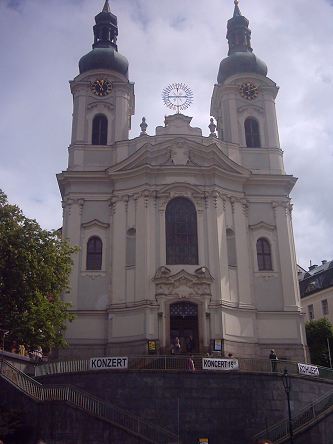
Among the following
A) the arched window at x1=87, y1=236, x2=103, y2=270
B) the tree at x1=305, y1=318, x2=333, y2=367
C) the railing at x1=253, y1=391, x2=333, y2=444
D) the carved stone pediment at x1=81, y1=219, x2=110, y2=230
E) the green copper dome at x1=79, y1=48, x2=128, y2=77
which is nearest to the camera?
the railing at x1=253, y1=391, x2=333, y2=444

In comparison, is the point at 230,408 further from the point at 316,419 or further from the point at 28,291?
the point at 28,291

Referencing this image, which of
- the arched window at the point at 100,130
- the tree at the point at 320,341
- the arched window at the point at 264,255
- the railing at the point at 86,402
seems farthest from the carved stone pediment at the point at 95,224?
the tree at the point at 320,341

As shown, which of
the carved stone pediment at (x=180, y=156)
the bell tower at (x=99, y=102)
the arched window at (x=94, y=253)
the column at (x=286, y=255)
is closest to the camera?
the column at (x=286, y=255)

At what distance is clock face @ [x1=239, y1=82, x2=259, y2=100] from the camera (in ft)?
140

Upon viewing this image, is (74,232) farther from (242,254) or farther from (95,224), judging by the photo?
(242,254)

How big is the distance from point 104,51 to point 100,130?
614 centimetres

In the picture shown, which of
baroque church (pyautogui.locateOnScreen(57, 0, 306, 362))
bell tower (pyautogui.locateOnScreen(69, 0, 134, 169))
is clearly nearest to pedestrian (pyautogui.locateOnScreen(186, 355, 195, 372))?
baroque church (pyautogui.locateOnScreen(57, 0, 306, 362))

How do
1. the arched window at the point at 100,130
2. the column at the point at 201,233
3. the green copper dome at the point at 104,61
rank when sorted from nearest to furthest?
the column at the point at 201,233 < the arched window at the point at 100,130 < the green copper dome at the point at 104,61

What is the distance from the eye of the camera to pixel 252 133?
42.3m

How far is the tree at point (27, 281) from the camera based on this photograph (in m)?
25.6

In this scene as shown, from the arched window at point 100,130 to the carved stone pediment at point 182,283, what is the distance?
36.7 feet

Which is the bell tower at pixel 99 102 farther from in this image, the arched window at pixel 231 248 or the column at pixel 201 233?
the arched window at pixel 231 248

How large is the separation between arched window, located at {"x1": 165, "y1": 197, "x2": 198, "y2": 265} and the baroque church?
0.07 metres

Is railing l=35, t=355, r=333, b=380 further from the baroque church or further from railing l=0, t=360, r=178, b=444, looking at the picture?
the baroque church
